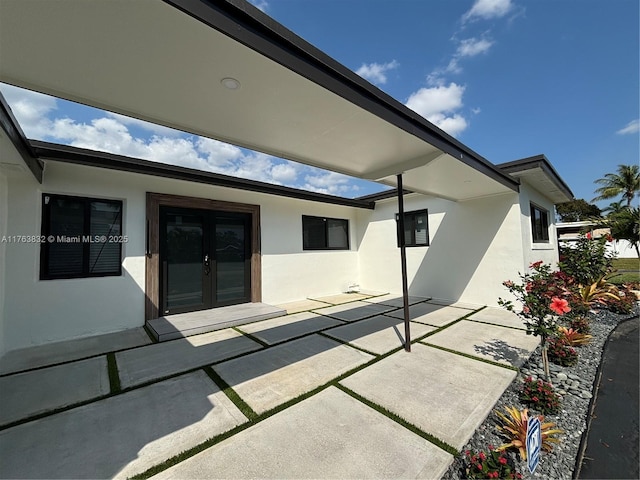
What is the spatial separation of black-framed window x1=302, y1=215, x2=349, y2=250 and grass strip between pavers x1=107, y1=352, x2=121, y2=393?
4572mm

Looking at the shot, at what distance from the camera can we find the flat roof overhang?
130 cm

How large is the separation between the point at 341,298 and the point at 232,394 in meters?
4.86

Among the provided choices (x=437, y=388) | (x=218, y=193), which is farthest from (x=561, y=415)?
(x=218, y=193)

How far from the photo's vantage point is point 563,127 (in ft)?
27.3

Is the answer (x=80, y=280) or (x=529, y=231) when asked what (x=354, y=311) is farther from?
(x=80, y=280)

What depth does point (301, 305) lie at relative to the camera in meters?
6.26

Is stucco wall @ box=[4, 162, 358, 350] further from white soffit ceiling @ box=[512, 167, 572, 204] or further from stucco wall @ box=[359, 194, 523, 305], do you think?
white soffit ceiling @ box=[512, 167, 572, 204]

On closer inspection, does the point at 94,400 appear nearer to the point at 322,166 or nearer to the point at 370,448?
the point at 370,448

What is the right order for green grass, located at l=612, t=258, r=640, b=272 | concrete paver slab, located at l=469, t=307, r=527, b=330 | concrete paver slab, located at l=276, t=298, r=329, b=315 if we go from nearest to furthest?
concrete paver slab, located at l=469, t=307, r=527, b=330 < concrete paver slab, located at l=276, t=298, r=329, b=315 < green grass, located at l=612, t=258, r=640, b=272

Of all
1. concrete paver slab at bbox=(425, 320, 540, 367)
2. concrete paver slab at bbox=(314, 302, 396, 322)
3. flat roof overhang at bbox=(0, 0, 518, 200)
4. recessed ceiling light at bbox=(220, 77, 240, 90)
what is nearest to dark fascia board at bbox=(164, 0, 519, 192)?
flat roof overhang at bbox=(0, 0, 518, 200)

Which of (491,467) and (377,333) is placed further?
(377,333)

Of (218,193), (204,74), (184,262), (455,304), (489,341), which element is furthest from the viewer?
(455,304)

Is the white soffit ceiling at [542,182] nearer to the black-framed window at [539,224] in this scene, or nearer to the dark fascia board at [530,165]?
the dark fascia board at [530,165]

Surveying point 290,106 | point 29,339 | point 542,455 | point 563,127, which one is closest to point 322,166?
point 290,106
